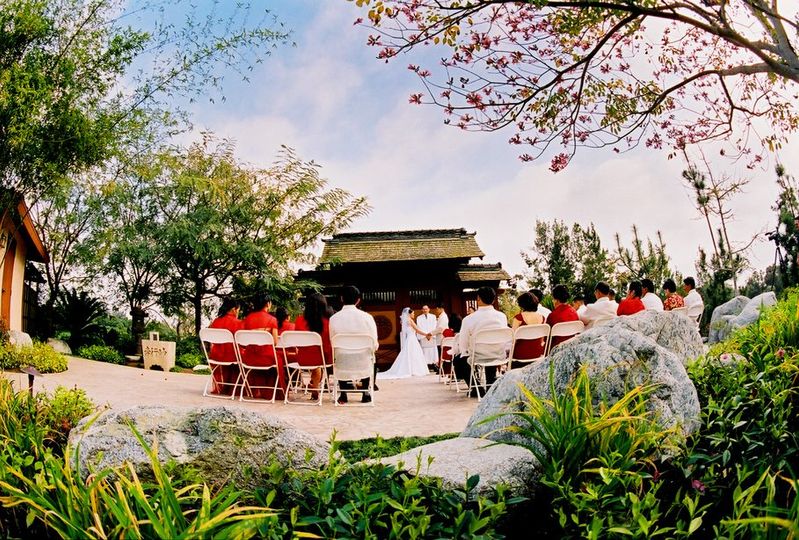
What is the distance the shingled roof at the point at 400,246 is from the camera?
72.9 feet

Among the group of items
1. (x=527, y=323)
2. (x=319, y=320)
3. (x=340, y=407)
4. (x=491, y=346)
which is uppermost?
(x=319, y=320)

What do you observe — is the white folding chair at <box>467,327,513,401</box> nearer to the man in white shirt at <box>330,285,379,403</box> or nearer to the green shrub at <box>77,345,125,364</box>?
the man in white shirt at <box>330,285,379,403</box>

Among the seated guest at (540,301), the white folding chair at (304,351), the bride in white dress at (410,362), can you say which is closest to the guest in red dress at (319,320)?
the white folding chair at (304,351)

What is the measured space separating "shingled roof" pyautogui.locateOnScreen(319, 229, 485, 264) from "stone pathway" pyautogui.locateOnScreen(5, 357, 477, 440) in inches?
409

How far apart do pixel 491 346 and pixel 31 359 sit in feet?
29.6

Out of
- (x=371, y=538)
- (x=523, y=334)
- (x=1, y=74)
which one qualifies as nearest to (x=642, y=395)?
(x=371, y=538)

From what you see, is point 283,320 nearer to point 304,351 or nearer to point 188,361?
point 304,351

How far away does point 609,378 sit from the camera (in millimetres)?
3514

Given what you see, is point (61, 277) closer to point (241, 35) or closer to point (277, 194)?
point (277, 194)

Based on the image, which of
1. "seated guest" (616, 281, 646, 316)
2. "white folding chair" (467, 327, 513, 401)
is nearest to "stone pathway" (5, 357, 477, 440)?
"white folding chair" (467, 327, 513, 401)

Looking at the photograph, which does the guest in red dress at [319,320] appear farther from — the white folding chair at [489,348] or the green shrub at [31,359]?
the green shrub at [31,359]

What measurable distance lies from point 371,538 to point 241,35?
35.8 feet

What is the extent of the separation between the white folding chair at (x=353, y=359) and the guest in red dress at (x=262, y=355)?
96 centimetres

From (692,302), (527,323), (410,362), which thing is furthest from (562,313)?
(410,362)
